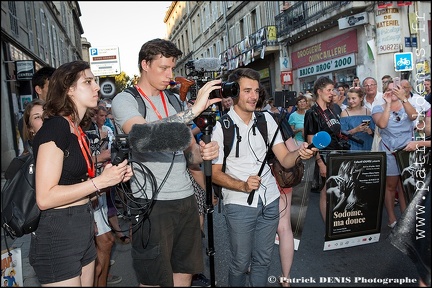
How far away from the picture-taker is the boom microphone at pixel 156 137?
1842mm

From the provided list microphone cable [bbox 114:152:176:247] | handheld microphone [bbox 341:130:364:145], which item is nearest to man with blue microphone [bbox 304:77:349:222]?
handheld microphone [bbox 341:130:364:145]

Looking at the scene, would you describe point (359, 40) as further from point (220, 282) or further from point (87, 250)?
point (87, 250)

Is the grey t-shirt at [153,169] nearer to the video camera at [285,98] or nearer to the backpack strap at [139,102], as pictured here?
the backpack strap at [139,102]

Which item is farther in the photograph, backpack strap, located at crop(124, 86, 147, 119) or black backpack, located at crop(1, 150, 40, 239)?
backpack strap, located at crop(124, 86, 147, 119)

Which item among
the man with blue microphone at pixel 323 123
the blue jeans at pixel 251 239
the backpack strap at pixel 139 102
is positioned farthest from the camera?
the man with blue microphone at pixel 323 123

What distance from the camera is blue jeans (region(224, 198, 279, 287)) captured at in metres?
2.69

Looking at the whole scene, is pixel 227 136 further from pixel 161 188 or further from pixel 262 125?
pixel 161 188

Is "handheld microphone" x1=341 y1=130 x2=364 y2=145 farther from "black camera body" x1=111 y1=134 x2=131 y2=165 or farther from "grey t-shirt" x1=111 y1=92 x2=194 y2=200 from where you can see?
"black camera body" x1=111 y1=134 x2=131 y2=165

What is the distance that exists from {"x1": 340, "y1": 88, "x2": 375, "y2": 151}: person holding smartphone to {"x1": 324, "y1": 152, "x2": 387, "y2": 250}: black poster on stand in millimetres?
1081

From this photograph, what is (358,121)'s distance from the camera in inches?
201

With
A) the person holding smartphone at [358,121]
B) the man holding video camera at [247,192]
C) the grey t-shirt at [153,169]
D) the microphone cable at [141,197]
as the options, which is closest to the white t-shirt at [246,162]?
the man holding video camera at [247,192]

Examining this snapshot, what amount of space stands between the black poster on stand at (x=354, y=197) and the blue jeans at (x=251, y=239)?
3.71ft

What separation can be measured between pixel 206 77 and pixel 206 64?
0.11m

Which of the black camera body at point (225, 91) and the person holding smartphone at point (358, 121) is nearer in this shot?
the black camera body at point (225, 91)
